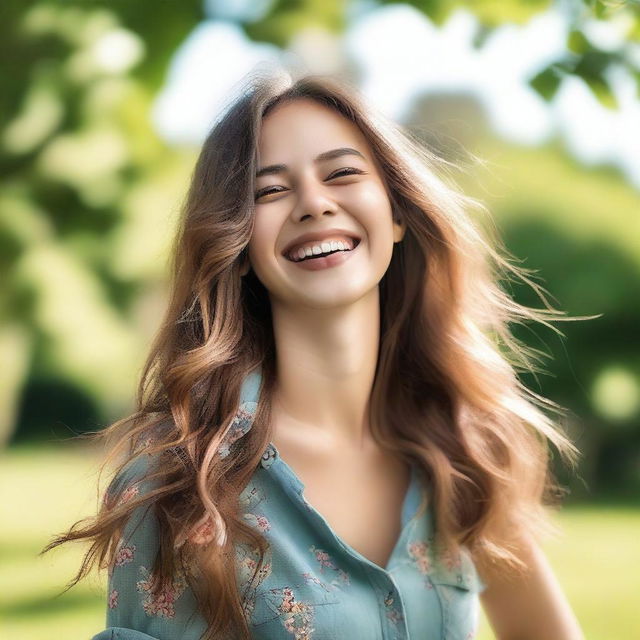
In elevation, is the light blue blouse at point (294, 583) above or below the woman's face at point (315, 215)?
below

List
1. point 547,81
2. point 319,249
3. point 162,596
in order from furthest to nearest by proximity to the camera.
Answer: point 547,81
point 319,249
point 162,596

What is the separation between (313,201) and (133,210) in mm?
3982

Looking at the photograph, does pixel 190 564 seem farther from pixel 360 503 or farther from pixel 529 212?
pixel 529 212

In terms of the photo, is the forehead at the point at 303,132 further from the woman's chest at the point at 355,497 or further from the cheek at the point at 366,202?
the woman's chest at the point at 355,497

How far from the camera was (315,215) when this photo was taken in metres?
1.91

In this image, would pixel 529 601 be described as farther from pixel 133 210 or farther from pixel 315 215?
pixel 133 210

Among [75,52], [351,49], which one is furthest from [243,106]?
[351,49]

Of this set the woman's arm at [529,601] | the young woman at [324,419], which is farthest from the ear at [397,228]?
the woman's arm at [529,601]

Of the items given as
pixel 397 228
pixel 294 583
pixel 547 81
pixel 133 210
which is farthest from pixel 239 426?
pixel 133 210

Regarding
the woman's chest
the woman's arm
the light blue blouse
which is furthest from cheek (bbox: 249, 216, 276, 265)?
the woman's arm

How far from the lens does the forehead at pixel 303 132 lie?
196cm

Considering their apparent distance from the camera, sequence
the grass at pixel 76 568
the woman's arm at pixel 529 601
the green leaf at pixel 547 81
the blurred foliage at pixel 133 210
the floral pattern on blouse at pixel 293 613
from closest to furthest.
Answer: the floral pattern on blouse at pixel 293 613
the woman's arm at pixel 529 601
the green leaf at pixel 547 81
the blurred foliage at pixel 133 210
the grass at pixel 76 568

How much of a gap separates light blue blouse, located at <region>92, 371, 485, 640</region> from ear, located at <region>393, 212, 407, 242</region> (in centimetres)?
39

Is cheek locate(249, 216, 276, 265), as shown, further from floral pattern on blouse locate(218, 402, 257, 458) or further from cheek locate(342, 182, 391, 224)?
floral pattern on blouse locate(218, 402, 257, 458)
